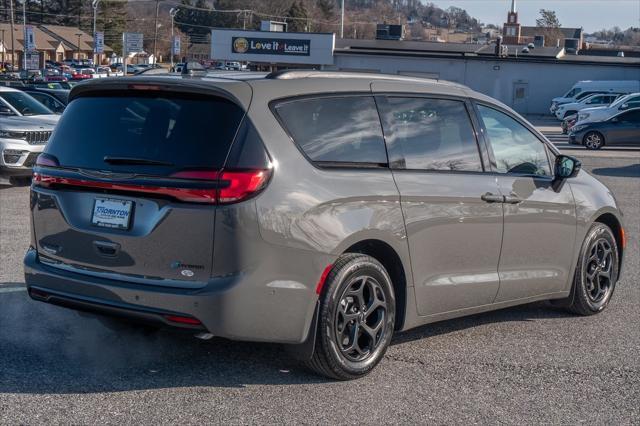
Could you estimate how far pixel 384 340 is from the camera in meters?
5.79

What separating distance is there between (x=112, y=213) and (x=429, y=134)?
2.23 m

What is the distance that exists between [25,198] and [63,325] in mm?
8003

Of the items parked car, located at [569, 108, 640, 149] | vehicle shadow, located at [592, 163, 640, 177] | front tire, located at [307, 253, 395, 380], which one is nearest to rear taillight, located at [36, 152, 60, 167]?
front tire, located at [307, 253, 395, 380]

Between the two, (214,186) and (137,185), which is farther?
(137,185)

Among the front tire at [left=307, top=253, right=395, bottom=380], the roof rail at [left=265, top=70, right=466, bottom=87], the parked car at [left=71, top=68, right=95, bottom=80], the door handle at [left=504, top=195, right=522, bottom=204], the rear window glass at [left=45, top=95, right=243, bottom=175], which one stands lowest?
the parked car at [left=71, top=68, right=95, bottom=80]

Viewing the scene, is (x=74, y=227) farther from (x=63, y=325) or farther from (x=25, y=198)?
(x=25, y=198)

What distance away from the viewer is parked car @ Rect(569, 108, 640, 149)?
29.5 meters

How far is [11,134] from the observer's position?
598 inches

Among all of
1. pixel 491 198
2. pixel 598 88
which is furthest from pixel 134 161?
pixel 598 88

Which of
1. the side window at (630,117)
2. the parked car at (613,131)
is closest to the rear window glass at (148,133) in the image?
the parked car at (613,131)

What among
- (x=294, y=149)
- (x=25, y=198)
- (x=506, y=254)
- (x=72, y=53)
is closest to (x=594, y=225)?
(x=506, y=254)

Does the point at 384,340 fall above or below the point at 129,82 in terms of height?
below

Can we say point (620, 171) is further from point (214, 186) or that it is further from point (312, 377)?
point (214, 186)

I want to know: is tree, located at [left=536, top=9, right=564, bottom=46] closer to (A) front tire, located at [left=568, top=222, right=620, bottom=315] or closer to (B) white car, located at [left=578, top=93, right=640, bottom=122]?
(B) white car, located at [left=578, top=93, right=640, bottom=122]
